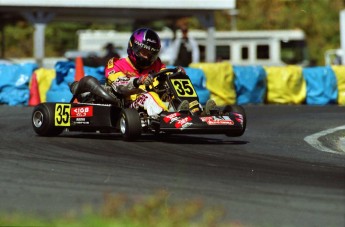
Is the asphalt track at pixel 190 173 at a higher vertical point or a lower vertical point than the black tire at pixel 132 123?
lower

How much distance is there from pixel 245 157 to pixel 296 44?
31.6 meters

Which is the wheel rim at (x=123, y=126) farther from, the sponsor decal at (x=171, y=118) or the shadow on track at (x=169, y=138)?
the sponsor decal at (x=171, y=118)

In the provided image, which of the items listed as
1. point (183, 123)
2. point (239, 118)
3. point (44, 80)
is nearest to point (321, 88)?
point (44, 80)

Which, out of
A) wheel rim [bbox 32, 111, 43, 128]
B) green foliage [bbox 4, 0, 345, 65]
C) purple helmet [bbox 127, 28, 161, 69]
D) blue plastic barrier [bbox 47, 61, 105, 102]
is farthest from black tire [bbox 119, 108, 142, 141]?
green foliage [bbox 4, 0, 345, 65]

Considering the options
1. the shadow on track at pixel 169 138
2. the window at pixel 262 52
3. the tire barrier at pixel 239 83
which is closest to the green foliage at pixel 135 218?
the shadow on track at pixel 169 138

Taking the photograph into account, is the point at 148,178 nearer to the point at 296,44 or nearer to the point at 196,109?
the point at 196,109

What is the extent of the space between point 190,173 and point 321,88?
41.2 ft

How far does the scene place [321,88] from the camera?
20078mm

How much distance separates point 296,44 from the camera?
133 feet

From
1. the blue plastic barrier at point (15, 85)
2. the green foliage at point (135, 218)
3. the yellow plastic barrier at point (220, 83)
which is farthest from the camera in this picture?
the yellow plastic barrier at point (220, 83)

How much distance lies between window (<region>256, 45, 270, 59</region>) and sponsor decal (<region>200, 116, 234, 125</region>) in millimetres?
27647

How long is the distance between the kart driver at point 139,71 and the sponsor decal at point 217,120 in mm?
306

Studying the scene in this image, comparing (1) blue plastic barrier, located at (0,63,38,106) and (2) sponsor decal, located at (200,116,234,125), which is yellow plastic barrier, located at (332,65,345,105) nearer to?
(1) blue plastic barrier, located at (0,63,38,106)

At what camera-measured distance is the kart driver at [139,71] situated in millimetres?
10742
